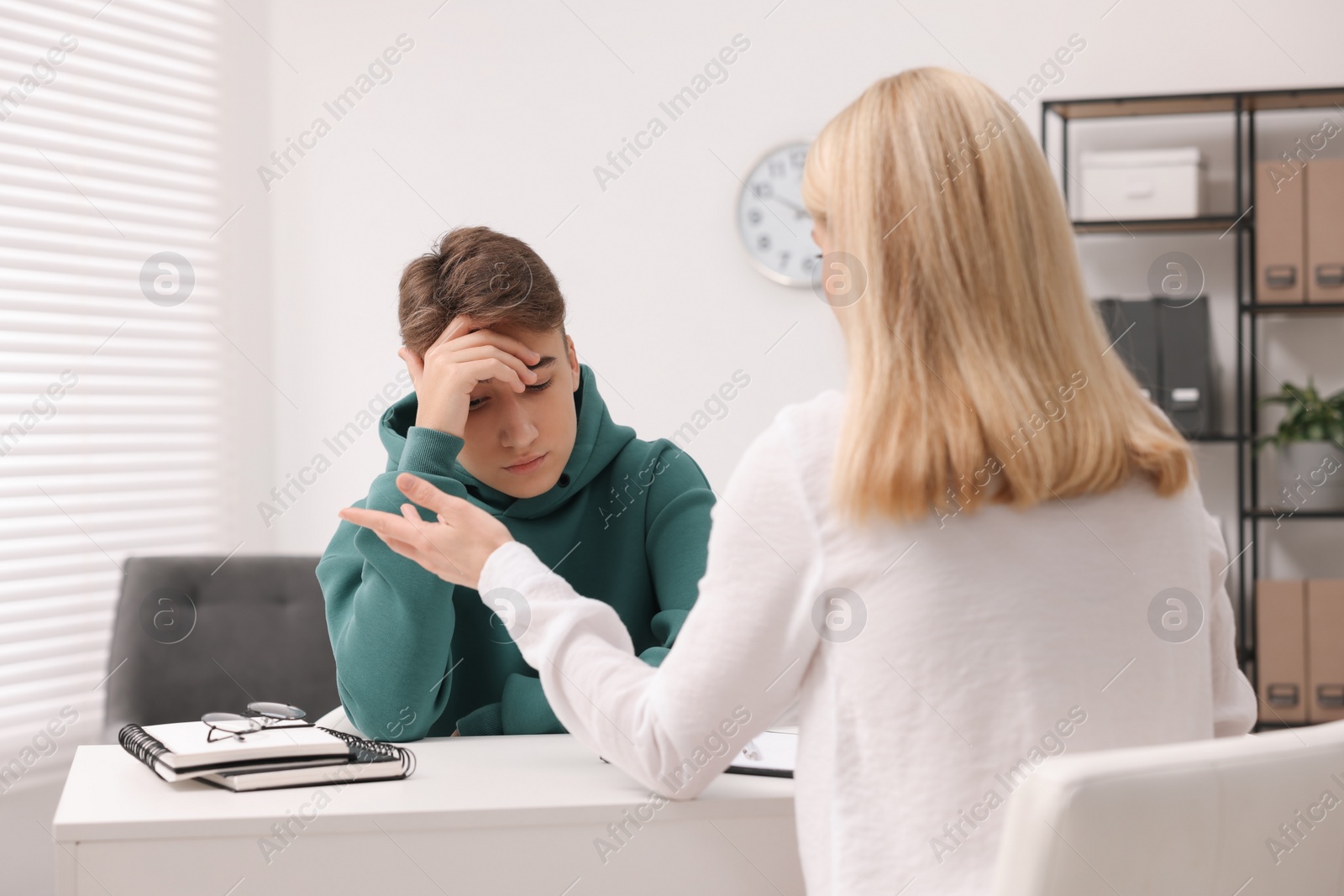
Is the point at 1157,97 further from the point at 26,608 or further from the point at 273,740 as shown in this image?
the point at 26,608

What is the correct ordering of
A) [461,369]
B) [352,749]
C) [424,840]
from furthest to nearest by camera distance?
1. [461,369]
2. [352,749]
3. [424,840]

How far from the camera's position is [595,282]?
3604 millimetres

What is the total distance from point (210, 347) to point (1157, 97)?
2.86m

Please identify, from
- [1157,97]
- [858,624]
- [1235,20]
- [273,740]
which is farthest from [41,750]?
[1235,20]

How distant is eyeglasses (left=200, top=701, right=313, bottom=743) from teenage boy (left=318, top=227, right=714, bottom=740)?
118mm

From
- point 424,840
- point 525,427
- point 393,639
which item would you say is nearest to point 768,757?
point 424,840

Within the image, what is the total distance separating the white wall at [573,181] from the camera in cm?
353

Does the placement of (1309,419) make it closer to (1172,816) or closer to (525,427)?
(525,427)

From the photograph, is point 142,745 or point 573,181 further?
point 573,181

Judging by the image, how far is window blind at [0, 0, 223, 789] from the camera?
8.59 feet

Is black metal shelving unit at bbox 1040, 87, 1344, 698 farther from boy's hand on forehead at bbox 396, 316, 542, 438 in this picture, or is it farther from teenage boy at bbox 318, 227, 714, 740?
boy's hand on forehead at bbox 396, 316, 542, 438

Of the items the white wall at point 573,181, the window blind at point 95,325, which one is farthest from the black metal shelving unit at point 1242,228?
the window blind at point 95,325

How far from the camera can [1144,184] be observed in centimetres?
322

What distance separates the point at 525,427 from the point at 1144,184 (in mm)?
2488
